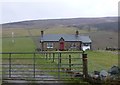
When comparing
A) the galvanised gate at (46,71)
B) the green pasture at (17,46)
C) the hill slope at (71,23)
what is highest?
the hill slope at (71,23)

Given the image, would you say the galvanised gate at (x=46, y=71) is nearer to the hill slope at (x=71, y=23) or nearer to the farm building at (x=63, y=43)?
the farm building at (x=63, y=43)

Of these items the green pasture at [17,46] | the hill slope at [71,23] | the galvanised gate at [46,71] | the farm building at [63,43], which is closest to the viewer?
the galvanised gate at [46,71]

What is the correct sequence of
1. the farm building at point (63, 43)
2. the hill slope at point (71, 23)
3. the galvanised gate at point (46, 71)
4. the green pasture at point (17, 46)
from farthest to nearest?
the hill slope at point (71, 23) → the farm building at point (63, 43) → the green pasture at point (17, 46) → the galvanised gate at point (46, 71)

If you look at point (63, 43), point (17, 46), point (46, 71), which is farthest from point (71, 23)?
point (46, 71)

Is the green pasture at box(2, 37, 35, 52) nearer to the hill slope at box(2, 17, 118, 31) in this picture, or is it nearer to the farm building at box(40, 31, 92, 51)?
the farm building at box(40, 31, 92, 51)

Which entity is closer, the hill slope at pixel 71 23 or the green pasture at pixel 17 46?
the green pasture at pixel 17 46

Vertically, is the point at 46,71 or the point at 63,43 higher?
the point at 63,43

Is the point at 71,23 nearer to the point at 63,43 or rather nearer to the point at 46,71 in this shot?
the point at 63,43

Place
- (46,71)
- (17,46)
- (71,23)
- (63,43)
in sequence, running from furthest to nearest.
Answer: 1. (71,23)
2. (17,46)
3. (63,43)
4. (46,71)

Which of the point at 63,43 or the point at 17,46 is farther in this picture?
the point at 17,46

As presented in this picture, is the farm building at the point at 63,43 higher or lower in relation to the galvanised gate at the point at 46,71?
higher

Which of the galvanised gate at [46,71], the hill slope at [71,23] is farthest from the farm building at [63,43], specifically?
the hill slope at [71,23]

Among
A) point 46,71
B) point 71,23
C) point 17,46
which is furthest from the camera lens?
point 71,23

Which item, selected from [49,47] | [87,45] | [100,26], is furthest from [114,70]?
[100,26]
